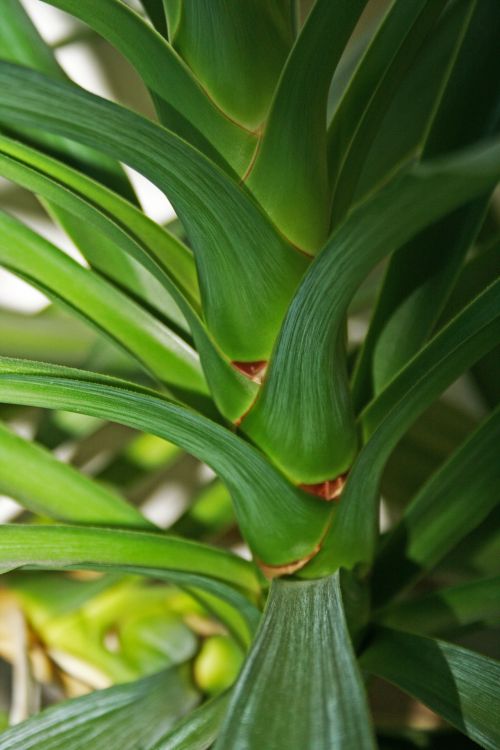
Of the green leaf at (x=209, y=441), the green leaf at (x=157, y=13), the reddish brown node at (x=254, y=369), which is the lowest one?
the green leaf at (x=209, y=441)

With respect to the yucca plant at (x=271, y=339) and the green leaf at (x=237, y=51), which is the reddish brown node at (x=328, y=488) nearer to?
the yucca plant at (x=271, y=339)

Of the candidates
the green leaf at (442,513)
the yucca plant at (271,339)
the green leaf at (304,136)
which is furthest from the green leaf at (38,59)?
the green leaf at (442,513)

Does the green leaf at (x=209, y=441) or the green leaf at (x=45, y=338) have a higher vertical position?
the green leaf at (x=45, y=338)

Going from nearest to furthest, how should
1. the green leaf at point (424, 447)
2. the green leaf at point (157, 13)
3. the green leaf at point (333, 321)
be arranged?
the green leaf at point (333, 321) → the green leaf at point (157, 13) → the green leaf at point (424, 447)

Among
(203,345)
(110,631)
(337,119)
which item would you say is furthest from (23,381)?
(110,631)

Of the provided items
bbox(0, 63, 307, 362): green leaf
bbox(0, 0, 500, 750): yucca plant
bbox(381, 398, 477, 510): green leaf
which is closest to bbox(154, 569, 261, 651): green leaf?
bbox(0, 0, 500, 750): yucca plant

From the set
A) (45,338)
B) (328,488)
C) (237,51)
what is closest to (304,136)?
(237,51)

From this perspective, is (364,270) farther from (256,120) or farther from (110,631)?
A: (110,631)
